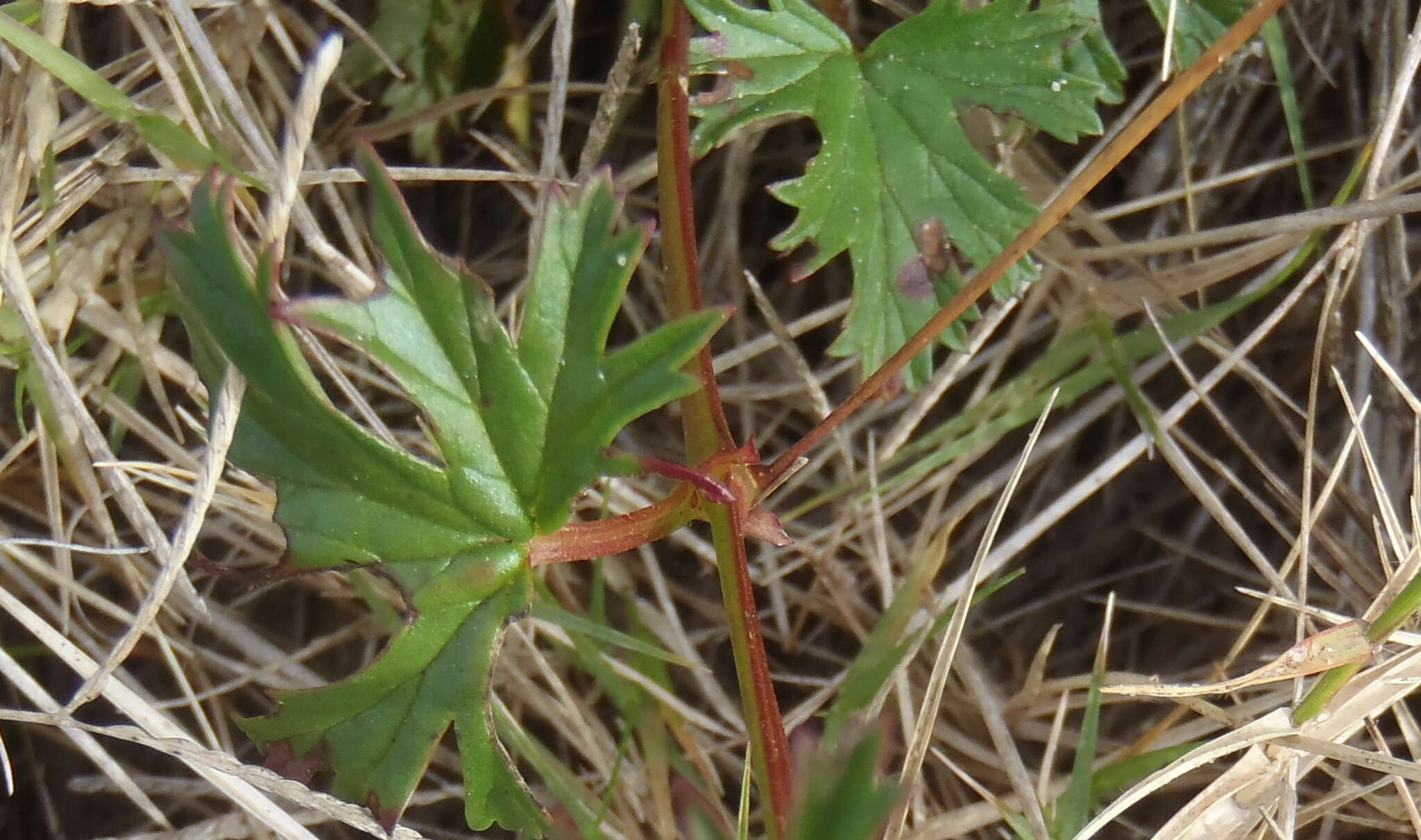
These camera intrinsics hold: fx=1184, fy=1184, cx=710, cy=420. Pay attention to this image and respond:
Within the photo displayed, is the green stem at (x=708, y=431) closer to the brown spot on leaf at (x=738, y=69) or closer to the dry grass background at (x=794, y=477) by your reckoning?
the brown spot on leaf at (x=738, y=69)

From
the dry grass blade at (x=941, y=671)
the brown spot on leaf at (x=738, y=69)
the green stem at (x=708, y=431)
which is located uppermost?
the brown spot on leaf at (x=738, y=69)

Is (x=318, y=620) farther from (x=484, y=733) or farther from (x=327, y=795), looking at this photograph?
(x=484, y=733)

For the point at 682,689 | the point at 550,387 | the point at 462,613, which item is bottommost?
the point at 682,689

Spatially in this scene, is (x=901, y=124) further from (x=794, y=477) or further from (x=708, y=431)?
(x=794, y=477)

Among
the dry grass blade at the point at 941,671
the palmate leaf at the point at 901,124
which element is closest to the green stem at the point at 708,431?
the palmate leaf at the point at 901,124

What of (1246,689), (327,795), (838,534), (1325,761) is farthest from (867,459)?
(327,795)

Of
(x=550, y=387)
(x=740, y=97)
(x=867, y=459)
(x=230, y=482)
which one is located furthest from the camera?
(x=867, y=459)
